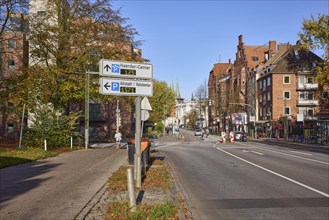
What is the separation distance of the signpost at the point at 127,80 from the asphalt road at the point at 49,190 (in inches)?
71.0

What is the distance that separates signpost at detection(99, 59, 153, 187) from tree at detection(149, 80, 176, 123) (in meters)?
55.5

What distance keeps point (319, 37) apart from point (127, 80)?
24860mm

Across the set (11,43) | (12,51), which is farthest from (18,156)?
(11,43)

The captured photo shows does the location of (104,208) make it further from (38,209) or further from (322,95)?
(322,95)

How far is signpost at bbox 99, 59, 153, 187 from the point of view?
28.2 feet

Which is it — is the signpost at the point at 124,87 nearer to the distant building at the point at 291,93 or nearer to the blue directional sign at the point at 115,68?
the blue directional sign at the point at 115,68

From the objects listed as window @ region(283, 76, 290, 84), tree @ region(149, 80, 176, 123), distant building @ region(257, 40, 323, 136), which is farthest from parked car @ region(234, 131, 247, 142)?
tree @ region(149, 80, 176, 123)

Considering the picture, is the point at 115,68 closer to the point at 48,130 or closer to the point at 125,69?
the point at 125,69

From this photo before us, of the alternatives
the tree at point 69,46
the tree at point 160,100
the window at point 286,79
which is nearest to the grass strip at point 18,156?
the tree at point 69,46

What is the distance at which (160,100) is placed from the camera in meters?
68.4

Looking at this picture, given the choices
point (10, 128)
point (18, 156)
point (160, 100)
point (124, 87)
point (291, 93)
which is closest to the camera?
point (124, 87)

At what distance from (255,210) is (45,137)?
58.8ft

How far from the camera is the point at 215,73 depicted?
123688mm

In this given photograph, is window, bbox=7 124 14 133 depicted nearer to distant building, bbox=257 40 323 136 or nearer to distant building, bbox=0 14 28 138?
distant building, bbox=0 14 28 138
